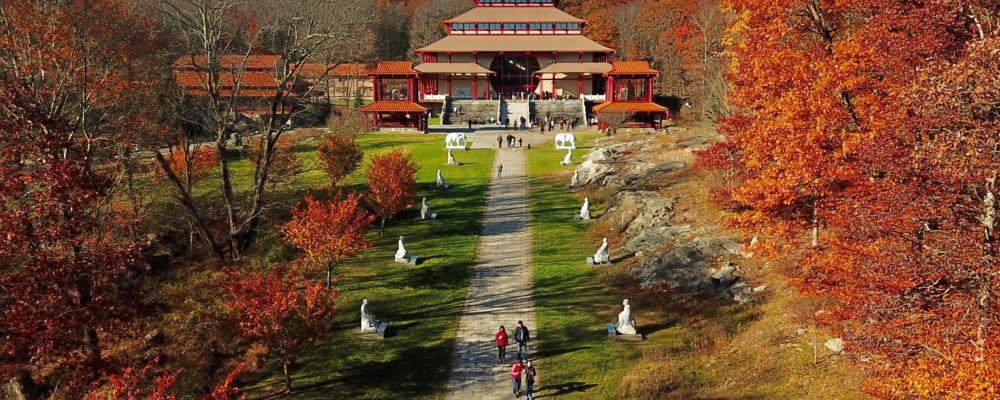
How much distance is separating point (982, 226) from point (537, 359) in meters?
9.43

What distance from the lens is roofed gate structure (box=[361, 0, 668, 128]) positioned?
52125mm

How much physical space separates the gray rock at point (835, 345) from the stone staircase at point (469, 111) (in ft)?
138

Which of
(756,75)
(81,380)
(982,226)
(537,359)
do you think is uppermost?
(756,75)

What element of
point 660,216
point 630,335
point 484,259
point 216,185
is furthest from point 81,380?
point 216,185

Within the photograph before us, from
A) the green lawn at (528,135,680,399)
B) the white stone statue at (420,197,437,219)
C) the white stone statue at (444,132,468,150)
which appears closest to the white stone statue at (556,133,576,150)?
the white stone statue at (444,132,468,150)

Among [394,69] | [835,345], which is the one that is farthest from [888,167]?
[394,69]

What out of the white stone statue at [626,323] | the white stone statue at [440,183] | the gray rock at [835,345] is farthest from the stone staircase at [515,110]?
the gray rock at [835,345]

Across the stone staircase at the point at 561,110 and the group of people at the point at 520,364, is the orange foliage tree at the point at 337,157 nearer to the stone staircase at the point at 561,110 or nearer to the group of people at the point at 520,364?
the group of people at the point at 520,364

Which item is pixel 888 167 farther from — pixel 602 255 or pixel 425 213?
pixel 425 213

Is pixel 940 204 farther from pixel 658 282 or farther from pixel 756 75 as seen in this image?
pixel 658 282

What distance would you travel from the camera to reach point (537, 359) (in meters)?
15.0

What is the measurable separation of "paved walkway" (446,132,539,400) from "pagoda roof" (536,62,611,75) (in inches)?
1104

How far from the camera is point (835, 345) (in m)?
12.8

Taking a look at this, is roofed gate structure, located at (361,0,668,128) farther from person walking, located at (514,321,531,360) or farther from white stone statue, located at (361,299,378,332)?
person walking, located at (514,321,531,360)
